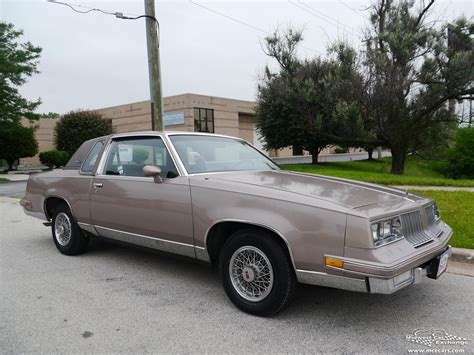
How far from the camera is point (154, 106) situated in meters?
10.8

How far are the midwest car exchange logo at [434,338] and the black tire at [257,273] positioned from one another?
3.31 feet

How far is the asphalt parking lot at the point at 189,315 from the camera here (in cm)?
316

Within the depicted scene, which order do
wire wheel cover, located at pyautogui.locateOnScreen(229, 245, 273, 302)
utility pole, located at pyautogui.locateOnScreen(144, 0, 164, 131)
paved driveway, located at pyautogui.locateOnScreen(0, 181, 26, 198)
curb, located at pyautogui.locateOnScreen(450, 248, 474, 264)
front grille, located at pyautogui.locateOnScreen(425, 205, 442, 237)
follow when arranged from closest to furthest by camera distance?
1. wire wheel cover, located at pyautogui.locateOnScreen(229, 245, 273, 302)
2. front grille, located at pyautogui.locateOnScreen(425, 205, 442, 237)
3. curb, located at pyautogui.locateOnScreen(450, 248, 474, 264)
4. utility pole, located at pyautogui.locateOnScreen(144, 0, 164, 131)
5. paved driveway, located at pyautogui.locateOnScreen(0, 181, 26, 198)

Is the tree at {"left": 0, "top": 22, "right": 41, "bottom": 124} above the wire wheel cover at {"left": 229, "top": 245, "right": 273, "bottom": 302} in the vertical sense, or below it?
above

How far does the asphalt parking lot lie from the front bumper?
434 mm

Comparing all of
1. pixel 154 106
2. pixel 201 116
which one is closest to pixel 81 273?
pixel 154 106

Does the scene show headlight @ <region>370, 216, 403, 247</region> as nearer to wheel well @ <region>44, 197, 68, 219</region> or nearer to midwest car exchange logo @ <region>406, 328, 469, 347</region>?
midwest car exchange logo @ <region>406, 328, 469, 347</region>

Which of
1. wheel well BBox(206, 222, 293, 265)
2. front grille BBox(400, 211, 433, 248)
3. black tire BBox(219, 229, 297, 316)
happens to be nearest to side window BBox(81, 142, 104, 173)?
wheel well BBox(206, 222, 293, 265)

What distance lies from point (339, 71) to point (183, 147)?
1400 centimetres

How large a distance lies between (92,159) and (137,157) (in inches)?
39.5

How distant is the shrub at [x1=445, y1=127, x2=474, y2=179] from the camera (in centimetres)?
1950

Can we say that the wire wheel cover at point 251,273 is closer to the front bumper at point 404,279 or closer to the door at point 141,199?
the door at point 141,199

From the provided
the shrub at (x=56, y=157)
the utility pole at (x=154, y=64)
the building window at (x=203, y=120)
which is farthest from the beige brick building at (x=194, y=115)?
the utility pole at (x=154, y=64)

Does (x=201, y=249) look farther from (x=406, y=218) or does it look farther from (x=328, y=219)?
(x=406, y=218)
